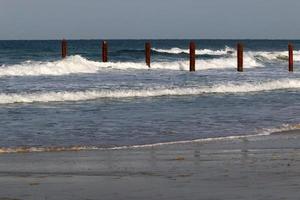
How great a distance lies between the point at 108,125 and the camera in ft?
46.7

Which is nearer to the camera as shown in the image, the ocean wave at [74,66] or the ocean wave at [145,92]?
the ocean wave at [145,92]

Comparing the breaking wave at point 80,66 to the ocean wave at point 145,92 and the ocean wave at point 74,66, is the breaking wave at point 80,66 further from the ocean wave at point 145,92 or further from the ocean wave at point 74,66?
the ocean wave at point 145,92

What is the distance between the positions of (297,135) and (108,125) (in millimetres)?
3414

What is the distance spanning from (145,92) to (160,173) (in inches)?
576

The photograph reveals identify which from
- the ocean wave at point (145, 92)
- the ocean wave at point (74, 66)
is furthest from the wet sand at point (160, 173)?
the ocean wave at point (74, 66)

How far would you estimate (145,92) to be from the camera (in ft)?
75.8

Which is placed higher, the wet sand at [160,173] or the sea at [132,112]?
the wet sand at [160,173]

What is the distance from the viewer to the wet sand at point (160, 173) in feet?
23.7

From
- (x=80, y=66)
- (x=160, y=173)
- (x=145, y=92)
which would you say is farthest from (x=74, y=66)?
(x=160, y=173)

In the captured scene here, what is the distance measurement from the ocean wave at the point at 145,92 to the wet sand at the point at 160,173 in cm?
951

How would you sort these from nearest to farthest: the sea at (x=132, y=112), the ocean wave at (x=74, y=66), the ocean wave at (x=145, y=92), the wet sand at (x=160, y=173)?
the wet sand at (x=160, y=173) < the sea at (x=132, y=112) < the ocean wave at (x=145, y=92) < the ocean wave at (x=74, y=66)

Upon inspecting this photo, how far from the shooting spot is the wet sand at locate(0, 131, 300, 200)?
7215 millimetres

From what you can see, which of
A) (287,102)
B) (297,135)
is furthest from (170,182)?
(287,102)

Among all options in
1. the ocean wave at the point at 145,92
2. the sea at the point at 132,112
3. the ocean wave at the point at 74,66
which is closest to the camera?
the sea at the point at 132,112
